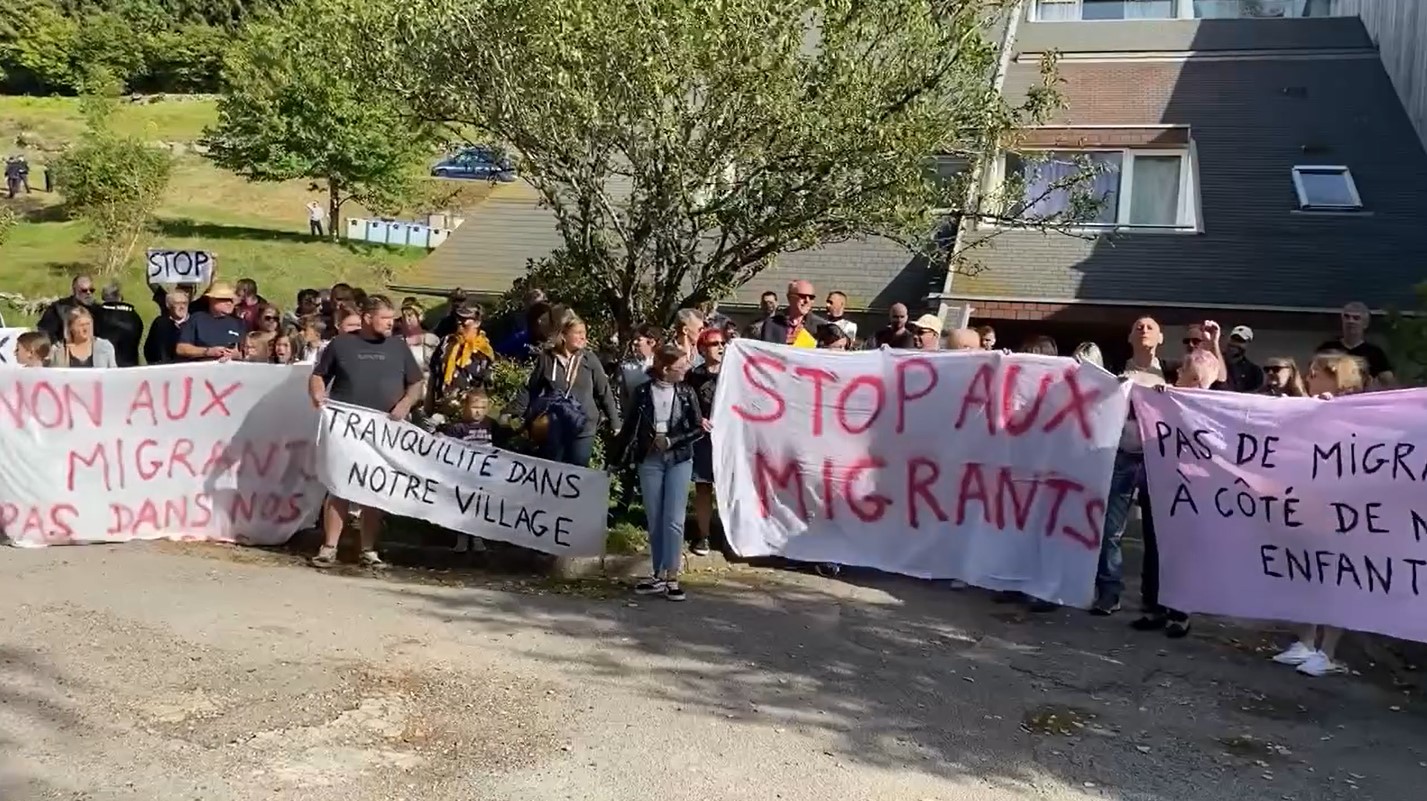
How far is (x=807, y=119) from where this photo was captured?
8719 millimetres

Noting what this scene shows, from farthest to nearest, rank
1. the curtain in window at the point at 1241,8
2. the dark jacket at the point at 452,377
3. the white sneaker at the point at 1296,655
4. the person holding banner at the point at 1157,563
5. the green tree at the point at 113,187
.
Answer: the green tree at the point at 113,187, the curtain in window at the point at 1241,8, the dark jacket at the point at 452,377, the person holding banner at the point at 1157,563, the white sneaker at the point at 1296,655

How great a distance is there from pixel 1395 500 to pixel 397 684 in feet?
15.9

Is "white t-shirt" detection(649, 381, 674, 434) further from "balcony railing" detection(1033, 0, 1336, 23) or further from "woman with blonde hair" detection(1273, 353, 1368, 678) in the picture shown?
"balcony railing" detection(1033, 0, 1336, 23)

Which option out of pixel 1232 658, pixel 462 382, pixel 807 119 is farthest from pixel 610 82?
pixel 1232 658

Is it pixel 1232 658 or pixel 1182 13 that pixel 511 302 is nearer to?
pixel 1232 658

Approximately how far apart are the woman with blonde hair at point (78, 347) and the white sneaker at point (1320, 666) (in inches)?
312

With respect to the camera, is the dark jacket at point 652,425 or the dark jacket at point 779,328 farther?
the dark jacket at point 779,328

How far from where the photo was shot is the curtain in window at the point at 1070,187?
35.0ft

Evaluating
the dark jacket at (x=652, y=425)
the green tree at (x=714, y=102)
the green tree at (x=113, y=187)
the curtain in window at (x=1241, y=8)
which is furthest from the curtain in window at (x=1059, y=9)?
the green tree at (x=113, y=187)

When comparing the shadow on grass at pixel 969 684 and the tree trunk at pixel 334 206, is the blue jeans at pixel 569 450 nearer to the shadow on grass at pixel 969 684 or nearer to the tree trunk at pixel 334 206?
the shadow on grass at pixel 969 684

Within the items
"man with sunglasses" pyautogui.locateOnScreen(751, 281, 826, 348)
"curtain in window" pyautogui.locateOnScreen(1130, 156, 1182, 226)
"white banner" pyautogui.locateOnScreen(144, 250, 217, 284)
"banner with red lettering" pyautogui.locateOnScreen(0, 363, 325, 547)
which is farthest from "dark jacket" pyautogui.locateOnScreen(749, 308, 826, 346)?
"curtain in window" pyautogui.locateOnScreen(1130, 156, 1182, 226)

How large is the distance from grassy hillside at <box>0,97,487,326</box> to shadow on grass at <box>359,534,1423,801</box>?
14.9 metres

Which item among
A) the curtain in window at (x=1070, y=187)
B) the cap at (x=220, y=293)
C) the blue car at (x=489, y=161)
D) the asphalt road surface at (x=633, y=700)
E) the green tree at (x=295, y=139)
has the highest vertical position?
the green tree at (x=295, y=139)

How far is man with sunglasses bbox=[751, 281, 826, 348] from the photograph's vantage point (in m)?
9.13
